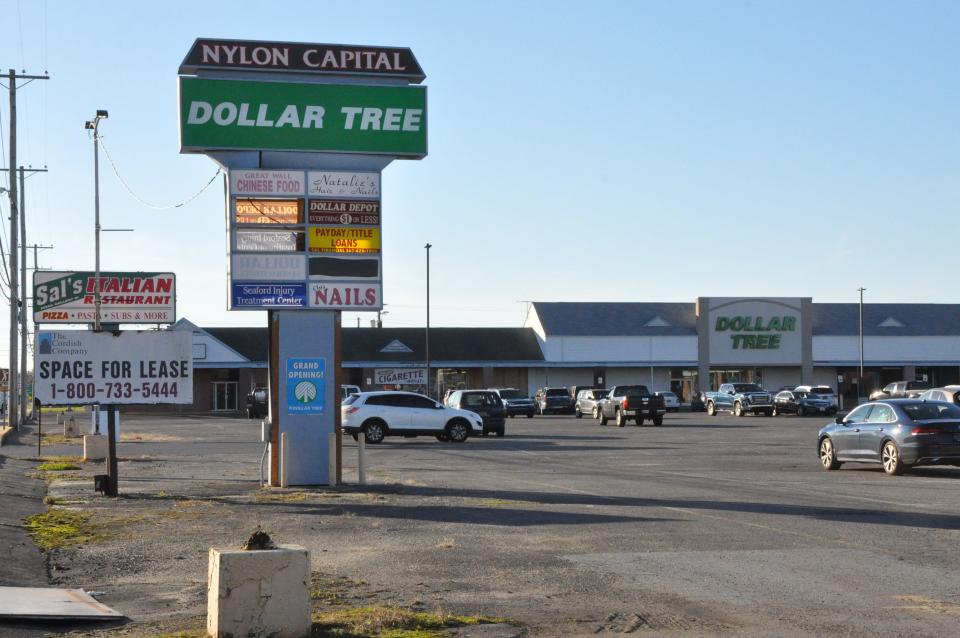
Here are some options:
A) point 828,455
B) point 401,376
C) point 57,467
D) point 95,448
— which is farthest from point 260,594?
point 401,376

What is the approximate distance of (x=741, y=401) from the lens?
6253 centimetres

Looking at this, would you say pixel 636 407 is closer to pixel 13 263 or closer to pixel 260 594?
pixel 13 263

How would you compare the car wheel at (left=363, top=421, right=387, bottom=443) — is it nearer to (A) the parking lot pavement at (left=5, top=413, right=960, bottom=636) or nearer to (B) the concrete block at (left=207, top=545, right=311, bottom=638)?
(A) the parking lot pavement at (left=5, top=413, right=960, bottom=636)

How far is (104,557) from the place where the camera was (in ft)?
40.7

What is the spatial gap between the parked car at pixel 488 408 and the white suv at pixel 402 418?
3.54 metres

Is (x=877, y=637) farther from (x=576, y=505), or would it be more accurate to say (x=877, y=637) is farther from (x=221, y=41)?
(x=221, y=41)

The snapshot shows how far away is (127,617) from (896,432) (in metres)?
16.2

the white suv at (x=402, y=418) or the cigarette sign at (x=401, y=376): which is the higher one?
the cigarette sign at (x=401, y=376)

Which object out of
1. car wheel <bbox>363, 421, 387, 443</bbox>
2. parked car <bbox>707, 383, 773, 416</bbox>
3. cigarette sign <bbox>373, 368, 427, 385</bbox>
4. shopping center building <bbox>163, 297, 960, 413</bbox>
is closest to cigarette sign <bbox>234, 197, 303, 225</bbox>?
car wheel <bbox>363, 421, 387, 443</bbox>

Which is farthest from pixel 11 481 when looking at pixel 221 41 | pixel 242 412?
pixel 242 412

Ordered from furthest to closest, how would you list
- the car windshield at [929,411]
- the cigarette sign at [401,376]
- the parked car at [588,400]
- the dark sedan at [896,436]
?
the cigarette sign at [401,376] → the parked car at [588,400] → the car windshield at [929,411] → the dark sedan at [896,436]

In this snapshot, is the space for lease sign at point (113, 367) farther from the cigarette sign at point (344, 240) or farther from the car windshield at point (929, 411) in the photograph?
the car windshield at point (929, 411)

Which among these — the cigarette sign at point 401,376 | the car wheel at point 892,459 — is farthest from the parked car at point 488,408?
the cigarette sign at point 401,376

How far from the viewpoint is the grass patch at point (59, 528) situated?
13719 mm
